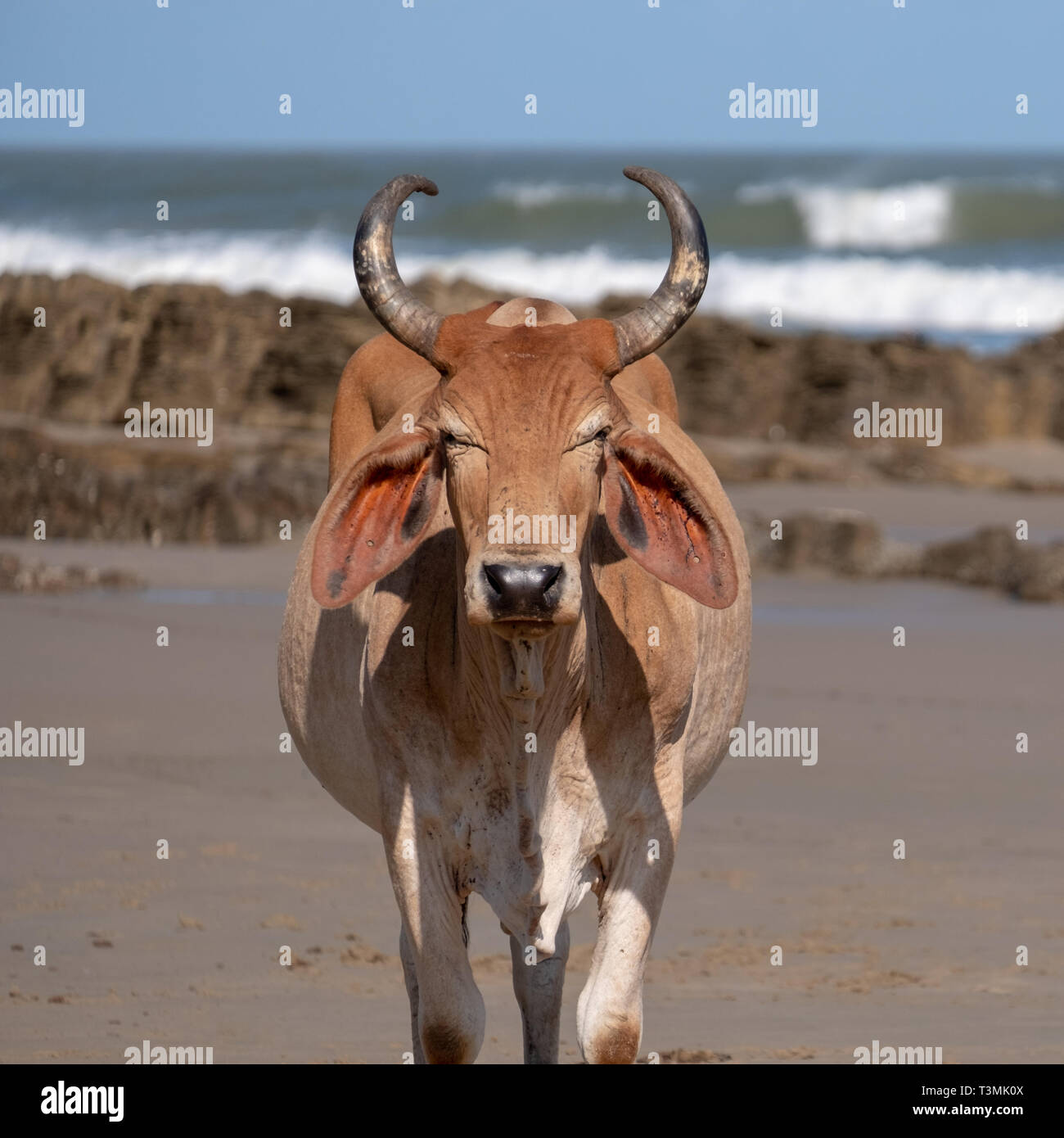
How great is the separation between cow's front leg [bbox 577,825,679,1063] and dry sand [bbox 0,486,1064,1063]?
1416mm

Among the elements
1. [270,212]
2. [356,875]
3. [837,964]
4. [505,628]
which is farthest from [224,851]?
[270,212]

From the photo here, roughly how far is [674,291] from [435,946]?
5.98ft

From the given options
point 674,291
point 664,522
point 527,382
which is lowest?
point 664,522

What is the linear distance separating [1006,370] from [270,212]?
1074 inches

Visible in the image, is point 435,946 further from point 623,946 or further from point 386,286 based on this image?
point 386,286

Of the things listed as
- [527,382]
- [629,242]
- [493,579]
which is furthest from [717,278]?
[493,579]

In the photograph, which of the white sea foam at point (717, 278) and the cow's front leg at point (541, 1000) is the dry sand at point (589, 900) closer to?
the cow's front leg at point (541, 1000)

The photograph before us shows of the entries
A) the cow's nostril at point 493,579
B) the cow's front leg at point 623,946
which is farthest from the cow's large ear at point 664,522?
the cow's front leg at point 623,946

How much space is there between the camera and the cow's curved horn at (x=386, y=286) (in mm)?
4727

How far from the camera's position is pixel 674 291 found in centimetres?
473

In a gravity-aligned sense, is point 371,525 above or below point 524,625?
above

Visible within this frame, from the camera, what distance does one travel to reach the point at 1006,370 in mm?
26000

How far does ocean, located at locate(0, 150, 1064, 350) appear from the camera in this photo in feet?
132
